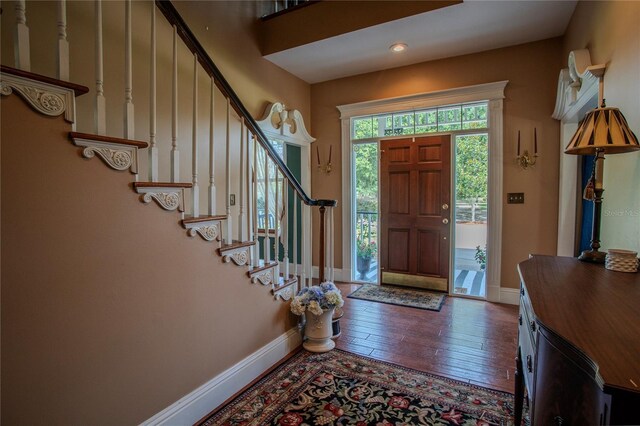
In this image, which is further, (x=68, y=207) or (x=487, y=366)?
(x=487, y=366)

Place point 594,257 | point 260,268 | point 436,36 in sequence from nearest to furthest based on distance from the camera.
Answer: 1. point 594,257
2. point 260,268
3. point 436,36

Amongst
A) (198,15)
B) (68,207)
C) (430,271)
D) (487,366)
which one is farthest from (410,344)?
(198,15)

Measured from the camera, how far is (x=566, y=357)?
0.79 m

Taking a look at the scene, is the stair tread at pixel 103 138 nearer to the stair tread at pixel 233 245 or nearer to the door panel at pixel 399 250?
the stair tread at pixel 233 245

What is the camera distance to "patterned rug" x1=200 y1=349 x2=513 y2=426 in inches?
70.9

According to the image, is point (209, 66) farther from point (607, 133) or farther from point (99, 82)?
point (607, 133)

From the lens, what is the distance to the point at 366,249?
4609 millimetres

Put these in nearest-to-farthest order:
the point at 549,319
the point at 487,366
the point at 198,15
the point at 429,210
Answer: the point at 549,319 → the point at 487,366 → the point at 198,15 → the point at 429,210

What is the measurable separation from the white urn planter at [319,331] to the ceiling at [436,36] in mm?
2734

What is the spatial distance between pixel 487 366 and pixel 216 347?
192cm

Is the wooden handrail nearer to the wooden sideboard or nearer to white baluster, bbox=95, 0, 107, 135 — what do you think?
white baluster, bbox=95, 0, 107, 135

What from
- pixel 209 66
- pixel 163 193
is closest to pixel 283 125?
pixel 209 66

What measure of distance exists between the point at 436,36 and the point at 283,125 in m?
1.94

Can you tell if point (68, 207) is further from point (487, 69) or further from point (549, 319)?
point (487, 69)
